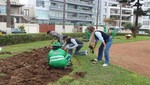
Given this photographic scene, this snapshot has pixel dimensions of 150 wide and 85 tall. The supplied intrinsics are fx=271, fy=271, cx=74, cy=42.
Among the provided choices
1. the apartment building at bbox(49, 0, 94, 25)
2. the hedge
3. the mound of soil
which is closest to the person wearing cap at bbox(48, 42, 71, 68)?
the mound of soil

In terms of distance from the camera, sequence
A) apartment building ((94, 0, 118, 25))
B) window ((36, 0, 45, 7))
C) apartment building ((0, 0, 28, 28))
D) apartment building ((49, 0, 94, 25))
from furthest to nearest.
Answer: apartment building ((94, 0, 118, 25)) < apartment building ((49, 0, 94, 25)) < window ((36, 0, 45, 7)) < apartment building ((0, 0, 28, 28))

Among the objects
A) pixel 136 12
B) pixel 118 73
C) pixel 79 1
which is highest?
pixel 79 1

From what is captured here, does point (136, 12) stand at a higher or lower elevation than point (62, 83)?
higher

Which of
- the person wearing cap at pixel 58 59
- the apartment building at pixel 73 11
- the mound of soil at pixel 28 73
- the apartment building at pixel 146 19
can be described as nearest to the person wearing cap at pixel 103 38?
the person wearing cap at pixel 58 59

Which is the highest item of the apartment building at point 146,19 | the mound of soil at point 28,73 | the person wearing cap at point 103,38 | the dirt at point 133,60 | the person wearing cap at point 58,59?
the apartment building at point 146,19

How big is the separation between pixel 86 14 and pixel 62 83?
7686 cm

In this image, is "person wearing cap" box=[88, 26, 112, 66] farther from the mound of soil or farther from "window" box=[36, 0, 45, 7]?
"window" box=[36, 0, 45, 7]

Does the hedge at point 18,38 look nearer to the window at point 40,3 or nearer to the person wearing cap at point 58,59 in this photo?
the person wearing cap at point 58,59

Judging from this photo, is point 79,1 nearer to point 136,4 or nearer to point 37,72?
point 136,4

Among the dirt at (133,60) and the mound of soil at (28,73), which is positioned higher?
the mound of soil at (28,73)

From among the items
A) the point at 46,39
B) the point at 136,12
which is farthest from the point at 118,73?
the point at 136,12

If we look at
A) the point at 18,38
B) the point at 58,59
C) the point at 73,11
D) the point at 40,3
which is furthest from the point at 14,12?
the point at 58,59

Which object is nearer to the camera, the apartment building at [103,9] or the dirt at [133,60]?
the dirt at [133,60]

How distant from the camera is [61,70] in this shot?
8492mm
